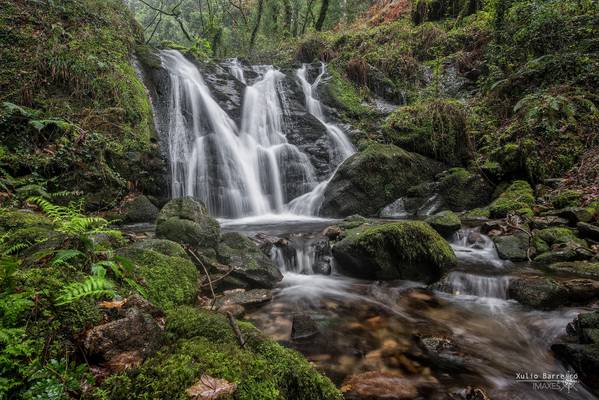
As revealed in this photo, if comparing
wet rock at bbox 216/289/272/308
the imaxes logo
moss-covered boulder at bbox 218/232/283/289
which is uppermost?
moss-covered boulder at bbox 218/232/283/289

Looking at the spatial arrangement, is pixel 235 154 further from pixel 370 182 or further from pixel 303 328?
pixel 303 328

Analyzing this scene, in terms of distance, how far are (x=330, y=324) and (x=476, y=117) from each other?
9.99 m

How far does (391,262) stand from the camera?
514 centimetres

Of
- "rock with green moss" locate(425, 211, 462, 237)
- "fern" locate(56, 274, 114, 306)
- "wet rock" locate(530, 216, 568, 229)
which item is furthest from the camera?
"rock with green moss" locate(425, 211, 462, 237)

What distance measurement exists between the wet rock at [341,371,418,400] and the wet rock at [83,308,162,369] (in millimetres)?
1525

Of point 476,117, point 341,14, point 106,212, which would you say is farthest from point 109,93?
point 341,14

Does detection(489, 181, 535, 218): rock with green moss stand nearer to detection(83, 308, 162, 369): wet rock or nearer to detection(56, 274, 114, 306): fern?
detection(83, 308, 162, 369): wet rock

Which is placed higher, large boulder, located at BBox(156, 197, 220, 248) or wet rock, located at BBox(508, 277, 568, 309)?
large boulder, located at BBox(156, 197, 220, 248)

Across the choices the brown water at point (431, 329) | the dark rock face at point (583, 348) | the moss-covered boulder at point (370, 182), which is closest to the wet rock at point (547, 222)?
the brown water at point (431, 329)

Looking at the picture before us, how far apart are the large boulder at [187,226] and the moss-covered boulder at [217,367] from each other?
8.95 feet

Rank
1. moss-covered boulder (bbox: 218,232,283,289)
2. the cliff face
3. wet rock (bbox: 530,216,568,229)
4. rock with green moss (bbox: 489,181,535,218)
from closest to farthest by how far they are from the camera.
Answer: moss-covered boulder (bbox: 218,232,283,289)
the cliff face
wet rock (bbox: 530,216,568,229)
rock with green moss (bbox: 489,181,535,218)

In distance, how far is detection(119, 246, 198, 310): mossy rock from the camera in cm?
260

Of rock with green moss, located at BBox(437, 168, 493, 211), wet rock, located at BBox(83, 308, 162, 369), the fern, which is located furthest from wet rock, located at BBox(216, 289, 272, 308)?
A: rock with green moss, located at BBox(437, 168, 493, 211)

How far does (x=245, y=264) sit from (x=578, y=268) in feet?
15.7
